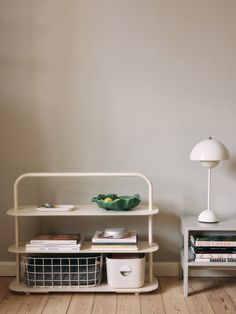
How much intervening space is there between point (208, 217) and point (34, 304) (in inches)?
44.6

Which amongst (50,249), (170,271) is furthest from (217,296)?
(50,249)

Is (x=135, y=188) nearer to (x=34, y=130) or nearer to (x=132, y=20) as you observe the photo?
(x=34, y=130)

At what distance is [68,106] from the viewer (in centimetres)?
261

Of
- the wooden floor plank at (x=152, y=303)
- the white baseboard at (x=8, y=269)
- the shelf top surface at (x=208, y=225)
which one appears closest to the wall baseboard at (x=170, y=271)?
the white baseboard at (x=8, y=269)

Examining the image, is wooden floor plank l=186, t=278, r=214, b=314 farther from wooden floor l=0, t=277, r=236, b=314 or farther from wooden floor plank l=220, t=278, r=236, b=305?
wooden floor plank l=220, t=278, r=236, b=305

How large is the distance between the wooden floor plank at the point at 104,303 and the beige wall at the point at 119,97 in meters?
0.48

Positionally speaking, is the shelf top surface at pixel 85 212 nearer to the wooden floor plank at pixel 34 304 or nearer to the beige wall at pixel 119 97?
the beige wall at pixel 119 97

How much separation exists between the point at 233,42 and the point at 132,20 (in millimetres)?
670

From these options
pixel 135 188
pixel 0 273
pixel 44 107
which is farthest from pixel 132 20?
pixel 0 273

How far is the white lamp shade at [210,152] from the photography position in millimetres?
2301

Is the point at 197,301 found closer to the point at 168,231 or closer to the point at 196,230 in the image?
the point at 196,230

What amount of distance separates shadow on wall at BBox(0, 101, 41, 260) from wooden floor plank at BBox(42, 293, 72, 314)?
0.70 m

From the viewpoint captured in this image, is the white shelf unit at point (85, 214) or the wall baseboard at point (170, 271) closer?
the white shelf unit at point (85, 214)

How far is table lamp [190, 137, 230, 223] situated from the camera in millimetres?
2305
